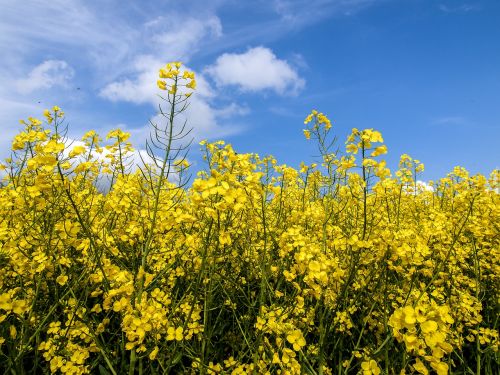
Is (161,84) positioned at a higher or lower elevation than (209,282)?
higher

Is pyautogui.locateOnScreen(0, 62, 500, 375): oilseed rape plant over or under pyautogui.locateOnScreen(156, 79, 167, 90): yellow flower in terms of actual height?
under

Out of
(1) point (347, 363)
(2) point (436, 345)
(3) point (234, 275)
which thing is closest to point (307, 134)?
(3) point (234, 275)

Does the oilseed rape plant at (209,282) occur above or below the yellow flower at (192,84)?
below

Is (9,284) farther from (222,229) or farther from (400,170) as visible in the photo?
(400,170)

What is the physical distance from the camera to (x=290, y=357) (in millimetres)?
2566

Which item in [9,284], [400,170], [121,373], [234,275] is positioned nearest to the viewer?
[121,373]

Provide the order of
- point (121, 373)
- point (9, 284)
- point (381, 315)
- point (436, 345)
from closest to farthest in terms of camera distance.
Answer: point (436, 345) < point (121, 373) < point (381, 315) < point (9, 284)

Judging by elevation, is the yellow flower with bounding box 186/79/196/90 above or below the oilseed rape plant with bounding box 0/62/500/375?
above

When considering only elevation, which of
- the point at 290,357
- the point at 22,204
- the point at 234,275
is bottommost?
the point at 290,357

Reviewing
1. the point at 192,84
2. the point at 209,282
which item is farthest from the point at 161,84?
the point at 209,282

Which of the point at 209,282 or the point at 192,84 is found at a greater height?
the point at 192,84

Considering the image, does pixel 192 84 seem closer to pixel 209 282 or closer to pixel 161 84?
pixel 161 84

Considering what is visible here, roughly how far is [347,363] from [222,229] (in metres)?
1.61

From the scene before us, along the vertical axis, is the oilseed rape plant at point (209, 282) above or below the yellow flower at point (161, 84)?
below
